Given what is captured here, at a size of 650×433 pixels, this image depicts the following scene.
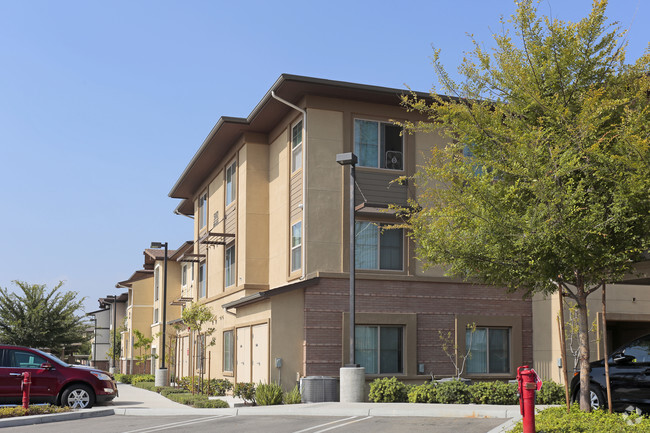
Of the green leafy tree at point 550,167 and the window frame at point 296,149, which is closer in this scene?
the green leafy tree at point 550,167

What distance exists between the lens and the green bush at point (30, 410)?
1761 cm

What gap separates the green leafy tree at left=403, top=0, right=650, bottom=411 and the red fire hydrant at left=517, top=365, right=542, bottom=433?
6.56 feet

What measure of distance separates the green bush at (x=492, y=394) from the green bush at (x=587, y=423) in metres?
7.39

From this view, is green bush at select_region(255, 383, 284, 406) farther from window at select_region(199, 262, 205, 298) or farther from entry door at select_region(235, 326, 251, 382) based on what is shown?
window at select_region(199, 262, 205, 298)

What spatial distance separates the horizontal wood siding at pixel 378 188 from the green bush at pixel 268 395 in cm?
650

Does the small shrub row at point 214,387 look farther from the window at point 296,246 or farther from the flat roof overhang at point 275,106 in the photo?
the flat roof overhang at point 275,106

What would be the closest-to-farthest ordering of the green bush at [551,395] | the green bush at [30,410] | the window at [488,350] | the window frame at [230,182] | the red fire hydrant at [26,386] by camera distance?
the green bush at [30,410] < the red fire hydrant at [26,386] < the green bush at [551,395] < the window at [488,350] < the window frame at [230,182]

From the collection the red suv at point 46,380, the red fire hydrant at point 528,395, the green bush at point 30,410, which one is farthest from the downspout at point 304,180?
the red fire hydrant at point 528,395

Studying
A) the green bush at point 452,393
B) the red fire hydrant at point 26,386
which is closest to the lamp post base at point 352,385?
the green bush at point 452,393

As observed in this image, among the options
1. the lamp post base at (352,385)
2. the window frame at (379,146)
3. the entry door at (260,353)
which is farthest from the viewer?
the window frame at (379,146)

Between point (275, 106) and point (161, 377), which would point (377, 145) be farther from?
point (161, 377)

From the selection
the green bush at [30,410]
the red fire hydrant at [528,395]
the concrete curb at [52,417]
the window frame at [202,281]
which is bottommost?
the concrete curb at [52,417]

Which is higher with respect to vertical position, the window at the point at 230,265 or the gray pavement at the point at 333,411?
the window at the point at 230,265

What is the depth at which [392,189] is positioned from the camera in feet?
81.8
